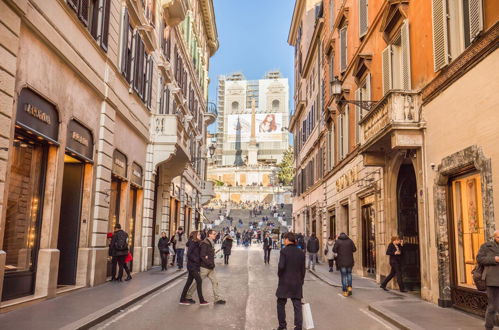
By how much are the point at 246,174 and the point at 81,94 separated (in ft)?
346

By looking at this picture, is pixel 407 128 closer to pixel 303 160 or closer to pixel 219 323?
pixel 219 323

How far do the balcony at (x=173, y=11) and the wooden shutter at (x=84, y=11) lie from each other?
10132mm

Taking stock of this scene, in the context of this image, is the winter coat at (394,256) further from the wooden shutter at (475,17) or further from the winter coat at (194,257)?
the wooden shutter at (475,17)

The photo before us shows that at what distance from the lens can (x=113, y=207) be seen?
17.4 m

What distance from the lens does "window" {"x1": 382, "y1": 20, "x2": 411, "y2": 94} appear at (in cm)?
1426

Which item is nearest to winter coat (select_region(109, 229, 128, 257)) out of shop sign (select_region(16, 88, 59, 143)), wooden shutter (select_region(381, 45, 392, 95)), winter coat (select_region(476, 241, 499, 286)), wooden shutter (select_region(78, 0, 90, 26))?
shop sign (select_region(16, 88, 59, 143))

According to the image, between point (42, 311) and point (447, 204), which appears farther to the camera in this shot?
point (447, 204)

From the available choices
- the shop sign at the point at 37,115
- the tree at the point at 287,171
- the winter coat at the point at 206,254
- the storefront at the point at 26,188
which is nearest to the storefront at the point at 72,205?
the shop sign at the point at 37,115

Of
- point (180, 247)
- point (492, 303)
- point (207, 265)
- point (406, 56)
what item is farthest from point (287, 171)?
point (492, 303)

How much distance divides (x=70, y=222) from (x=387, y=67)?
10660 millimetres

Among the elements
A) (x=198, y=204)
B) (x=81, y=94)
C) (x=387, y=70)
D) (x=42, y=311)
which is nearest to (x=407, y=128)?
(x=387, y=70)

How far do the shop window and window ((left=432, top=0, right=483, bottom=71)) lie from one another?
9.31 ft

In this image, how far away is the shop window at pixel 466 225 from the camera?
1063 centimetres

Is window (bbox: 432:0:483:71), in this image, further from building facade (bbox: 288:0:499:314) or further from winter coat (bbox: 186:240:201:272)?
winter coat (bbox: 186:240:201:272)
